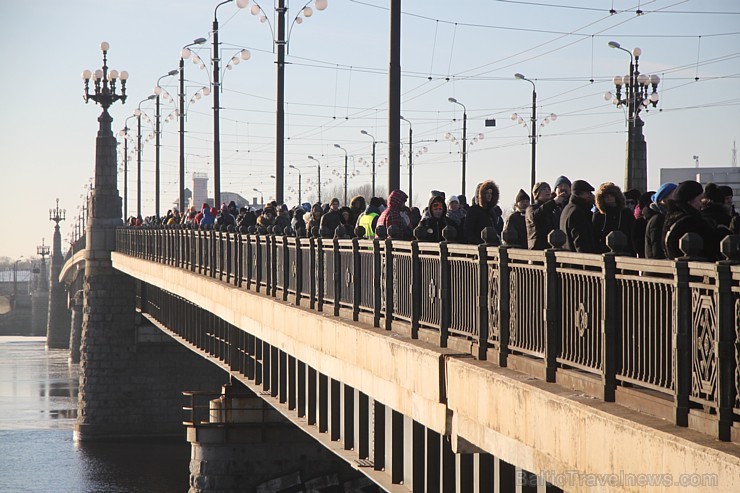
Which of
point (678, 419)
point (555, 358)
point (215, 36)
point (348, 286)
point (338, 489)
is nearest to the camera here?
point (678, 419)

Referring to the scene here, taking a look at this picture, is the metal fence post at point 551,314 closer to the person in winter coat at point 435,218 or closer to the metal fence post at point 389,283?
the person in winter coat at point 435,218

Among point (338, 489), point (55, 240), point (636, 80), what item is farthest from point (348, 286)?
point (55, 240)

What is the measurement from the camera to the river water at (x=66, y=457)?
1881 inches

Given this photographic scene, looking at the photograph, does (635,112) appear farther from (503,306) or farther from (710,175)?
(710,175)

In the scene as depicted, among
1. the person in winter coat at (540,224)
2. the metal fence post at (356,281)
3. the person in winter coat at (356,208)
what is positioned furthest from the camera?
the person in winter coat at (356,208)

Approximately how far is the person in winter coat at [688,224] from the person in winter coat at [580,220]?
5.97 ft

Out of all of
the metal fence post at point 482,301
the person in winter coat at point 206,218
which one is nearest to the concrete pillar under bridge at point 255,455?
the person in winter coat at point 206,218

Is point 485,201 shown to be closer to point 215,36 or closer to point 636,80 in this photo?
point 636,80

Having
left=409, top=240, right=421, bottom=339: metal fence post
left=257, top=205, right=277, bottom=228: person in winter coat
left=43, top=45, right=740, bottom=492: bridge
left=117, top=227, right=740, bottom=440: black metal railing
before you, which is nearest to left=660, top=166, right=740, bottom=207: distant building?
left=257, top=205, right=277, bottom=228: person in winter coat

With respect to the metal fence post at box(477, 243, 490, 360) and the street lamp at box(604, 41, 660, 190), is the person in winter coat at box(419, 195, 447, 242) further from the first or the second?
the street lamp at box(604, 41, 660, 190)

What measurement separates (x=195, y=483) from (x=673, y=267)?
2896 centimetres

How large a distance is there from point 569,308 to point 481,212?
141 inches

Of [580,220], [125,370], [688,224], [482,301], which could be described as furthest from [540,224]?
[125,370]

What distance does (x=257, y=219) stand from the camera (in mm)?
30188
